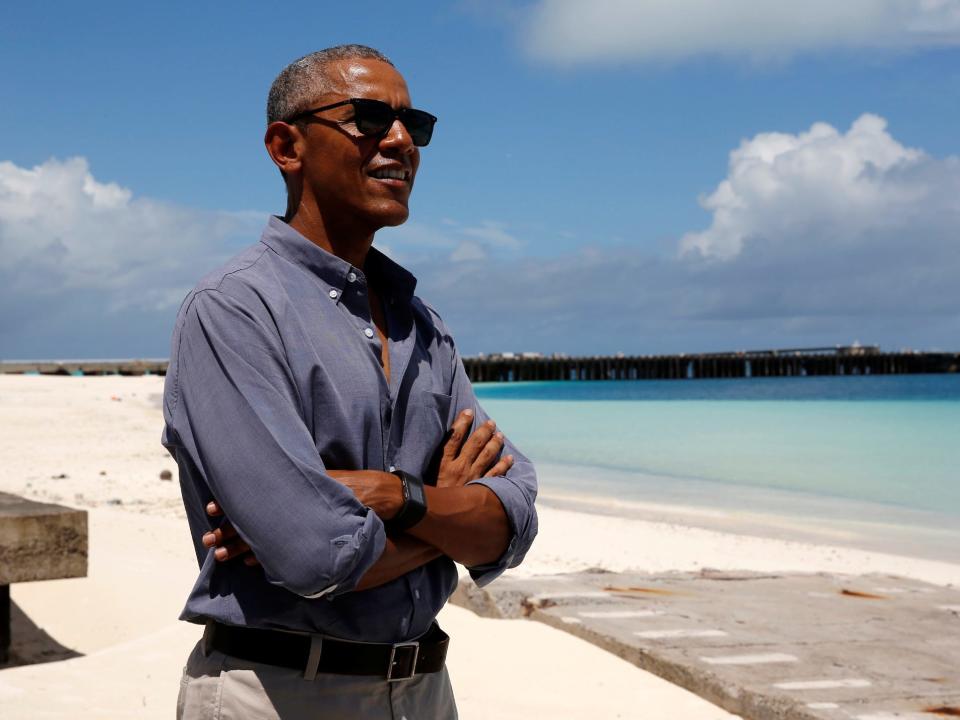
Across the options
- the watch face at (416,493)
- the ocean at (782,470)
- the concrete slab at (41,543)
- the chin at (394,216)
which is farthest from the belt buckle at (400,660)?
the ocean at (782,470)

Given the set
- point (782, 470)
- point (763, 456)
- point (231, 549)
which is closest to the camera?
point (231, 549)

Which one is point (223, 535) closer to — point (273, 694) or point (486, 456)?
point (273, 694)

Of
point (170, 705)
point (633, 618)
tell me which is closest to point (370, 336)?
point (170, 705)

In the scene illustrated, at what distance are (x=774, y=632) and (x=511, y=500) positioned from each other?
4.01m

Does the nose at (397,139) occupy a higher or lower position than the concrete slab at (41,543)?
higher

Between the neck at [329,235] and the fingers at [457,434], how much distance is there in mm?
386

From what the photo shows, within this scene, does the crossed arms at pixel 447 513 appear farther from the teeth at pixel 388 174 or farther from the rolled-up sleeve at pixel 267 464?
the teeth at pixel 388 174

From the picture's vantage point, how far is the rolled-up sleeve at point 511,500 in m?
2.06

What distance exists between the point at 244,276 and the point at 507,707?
10.9ft

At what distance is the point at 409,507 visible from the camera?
185cm

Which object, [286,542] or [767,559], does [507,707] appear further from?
[767,559]

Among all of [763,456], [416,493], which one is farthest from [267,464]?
[763,456]

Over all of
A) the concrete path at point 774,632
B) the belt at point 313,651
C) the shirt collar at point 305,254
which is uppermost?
the shirt collar at point 305,254

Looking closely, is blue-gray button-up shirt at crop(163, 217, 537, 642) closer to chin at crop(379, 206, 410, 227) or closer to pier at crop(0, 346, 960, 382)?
chin at crop(379, 206, 410, 227)
